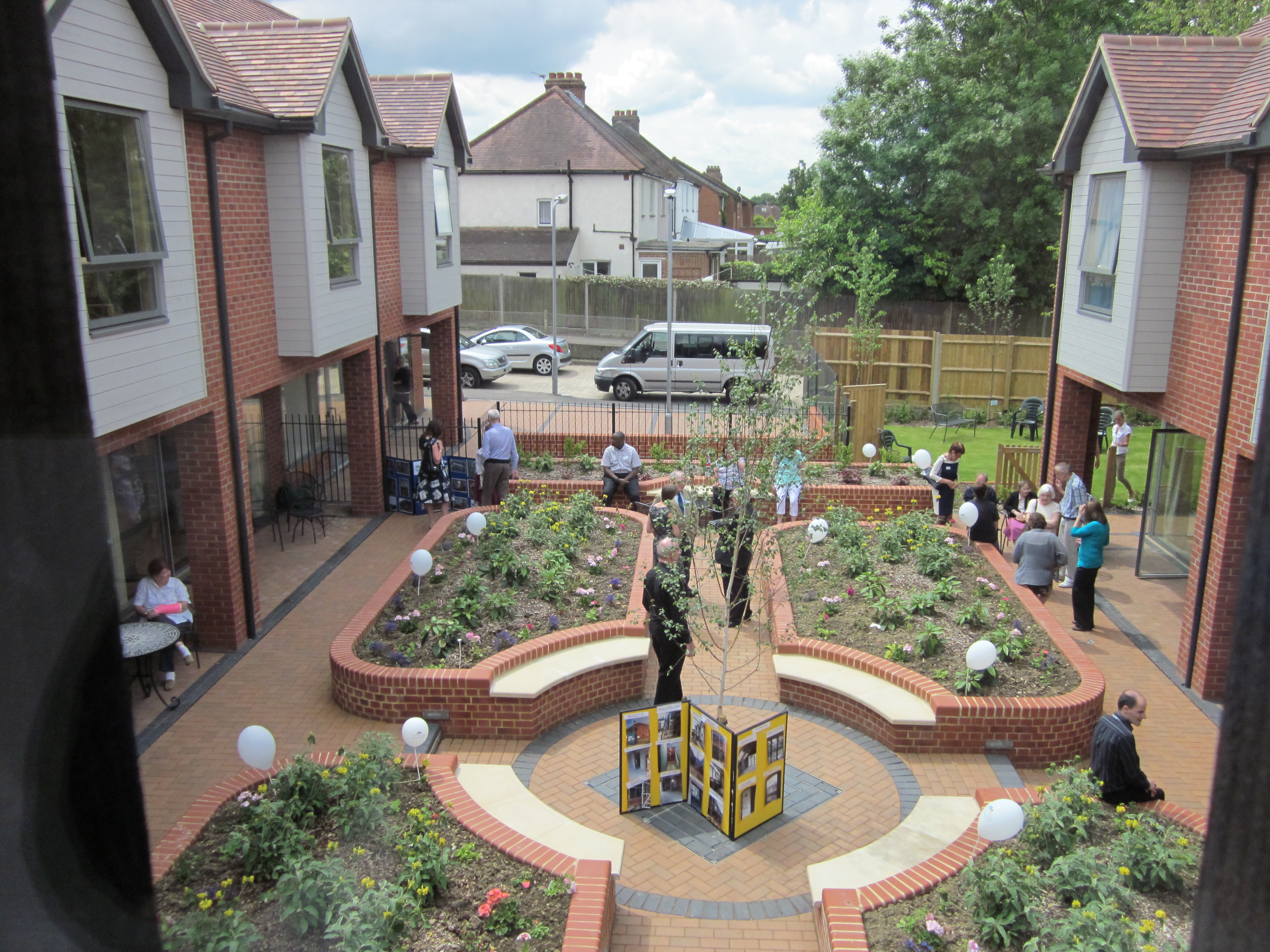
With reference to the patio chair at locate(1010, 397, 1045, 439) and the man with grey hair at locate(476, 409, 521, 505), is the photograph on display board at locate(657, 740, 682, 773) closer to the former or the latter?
the man with grey hair at locate(476, 409, 521, 505)

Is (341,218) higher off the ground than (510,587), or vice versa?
(341,218)

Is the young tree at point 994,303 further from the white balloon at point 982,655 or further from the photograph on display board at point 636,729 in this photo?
the photograph on display board at point 636,729

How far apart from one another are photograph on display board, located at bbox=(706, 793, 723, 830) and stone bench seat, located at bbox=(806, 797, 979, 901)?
2.48ft

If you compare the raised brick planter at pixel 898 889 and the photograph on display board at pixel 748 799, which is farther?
the photograph on display board at pixel 748 799

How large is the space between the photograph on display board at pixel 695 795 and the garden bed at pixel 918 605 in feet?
6.12

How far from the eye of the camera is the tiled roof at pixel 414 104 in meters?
16.3

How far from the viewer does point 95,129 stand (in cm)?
822

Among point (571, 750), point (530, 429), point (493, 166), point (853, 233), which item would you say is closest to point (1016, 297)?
point (853, 233)

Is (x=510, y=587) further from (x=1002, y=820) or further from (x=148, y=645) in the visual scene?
(x=1002, y=820)

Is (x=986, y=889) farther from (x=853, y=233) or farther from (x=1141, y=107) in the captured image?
(x=853, y=233)

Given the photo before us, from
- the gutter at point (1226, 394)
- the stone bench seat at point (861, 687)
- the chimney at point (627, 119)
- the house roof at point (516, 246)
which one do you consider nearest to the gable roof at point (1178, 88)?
the gutter at point (1226, 394)

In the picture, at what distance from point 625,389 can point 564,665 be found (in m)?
17.7

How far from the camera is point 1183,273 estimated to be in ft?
34.6

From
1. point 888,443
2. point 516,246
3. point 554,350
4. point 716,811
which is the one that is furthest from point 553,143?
point 716,811
